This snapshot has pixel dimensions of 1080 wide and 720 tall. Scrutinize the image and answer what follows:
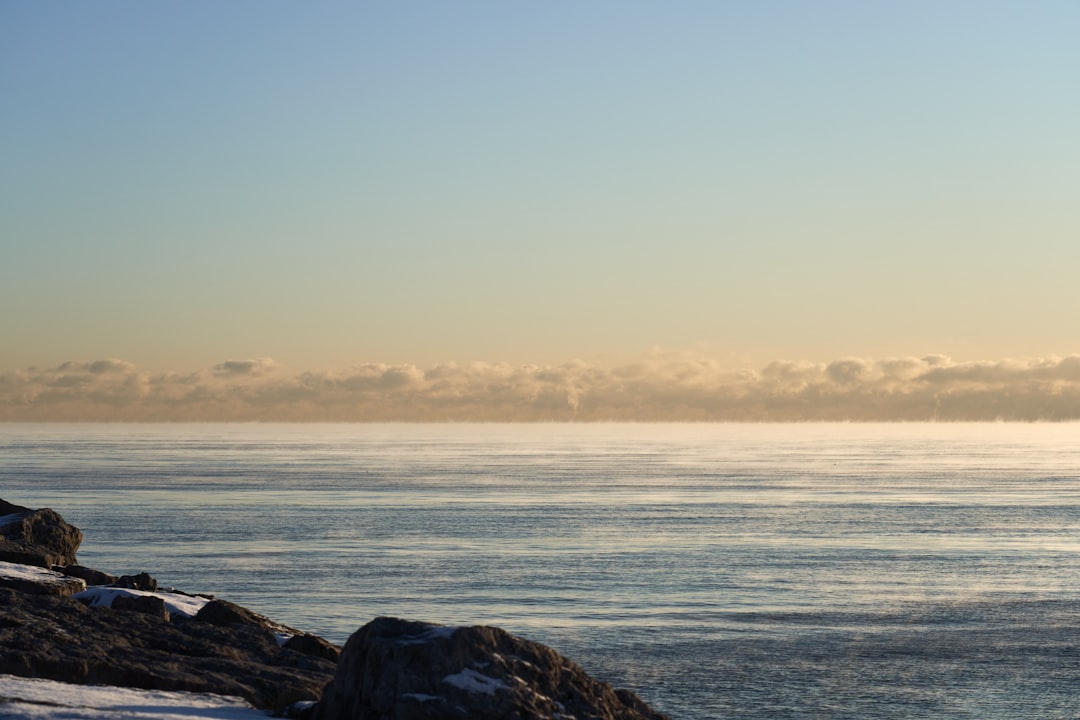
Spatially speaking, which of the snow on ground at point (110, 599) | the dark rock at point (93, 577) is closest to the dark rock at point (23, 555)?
the dark rock at point (93, 577)

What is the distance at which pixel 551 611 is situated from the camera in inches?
1465

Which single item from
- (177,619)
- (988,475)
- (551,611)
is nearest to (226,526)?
(551,611)

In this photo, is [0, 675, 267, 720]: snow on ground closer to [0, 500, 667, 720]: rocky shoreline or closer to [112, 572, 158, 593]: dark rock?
[0, 500, 667, 720]: rocky shoreline

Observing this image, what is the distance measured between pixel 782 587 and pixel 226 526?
35.1 m

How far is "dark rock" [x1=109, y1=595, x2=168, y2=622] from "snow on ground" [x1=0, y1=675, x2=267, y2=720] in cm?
550

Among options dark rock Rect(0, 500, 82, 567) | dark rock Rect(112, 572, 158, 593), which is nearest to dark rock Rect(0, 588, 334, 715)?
dark rock Rect(112, 572, 158, 593)

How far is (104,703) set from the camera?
13055 mm

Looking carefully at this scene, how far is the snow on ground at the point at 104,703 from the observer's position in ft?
40.5

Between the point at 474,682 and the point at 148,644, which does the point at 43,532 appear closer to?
the point at 148,644

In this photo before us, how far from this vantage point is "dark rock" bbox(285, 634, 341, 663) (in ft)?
63.2

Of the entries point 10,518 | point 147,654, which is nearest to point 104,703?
point 147,654

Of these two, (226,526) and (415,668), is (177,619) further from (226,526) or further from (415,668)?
(226,526)

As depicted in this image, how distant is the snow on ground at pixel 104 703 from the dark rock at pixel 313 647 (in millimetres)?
4670

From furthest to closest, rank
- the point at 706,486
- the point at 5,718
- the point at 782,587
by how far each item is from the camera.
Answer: the point at 706,486 → the point at 782,587 → the point at 5,718
